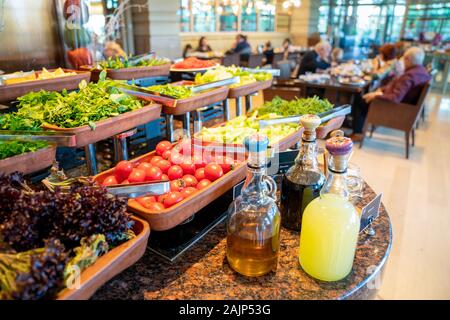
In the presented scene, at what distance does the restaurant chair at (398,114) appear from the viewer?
4.30 meters

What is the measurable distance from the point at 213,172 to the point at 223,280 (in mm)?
357

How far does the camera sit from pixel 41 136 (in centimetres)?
113

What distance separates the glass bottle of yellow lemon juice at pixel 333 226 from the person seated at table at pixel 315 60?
210 inches

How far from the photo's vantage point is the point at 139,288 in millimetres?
926

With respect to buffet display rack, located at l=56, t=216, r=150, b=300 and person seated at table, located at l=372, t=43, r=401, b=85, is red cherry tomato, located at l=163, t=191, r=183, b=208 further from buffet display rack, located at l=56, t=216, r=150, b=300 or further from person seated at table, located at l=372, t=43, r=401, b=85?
person seated at table, located at l=372, t=43, r=401, b=85

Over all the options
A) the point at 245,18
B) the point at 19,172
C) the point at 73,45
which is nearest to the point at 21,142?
the point at 19,172

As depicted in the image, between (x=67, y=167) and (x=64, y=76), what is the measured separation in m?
0.46

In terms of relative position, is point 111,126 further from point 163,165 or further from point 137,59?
point 137,59

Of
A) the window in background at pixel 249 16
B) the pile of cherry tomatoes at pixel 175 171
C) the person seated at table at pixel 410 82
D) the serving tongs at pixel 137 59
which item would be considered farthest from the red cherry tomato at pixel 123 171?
the window in background at pixel 249 16

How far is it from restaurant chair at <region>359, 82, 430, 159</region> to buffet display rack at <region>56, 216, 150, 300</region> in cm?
438

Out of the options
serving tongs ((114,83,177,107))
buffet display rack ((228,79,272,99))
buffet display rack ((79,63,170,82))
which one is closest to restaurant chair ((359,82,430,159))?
buffet display rack ((228,79,272,99))

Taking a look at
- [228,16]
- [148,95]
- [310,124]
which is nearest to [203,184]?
[310,124]

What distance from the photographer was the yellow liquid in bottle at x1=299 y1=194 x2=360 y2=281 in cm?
89

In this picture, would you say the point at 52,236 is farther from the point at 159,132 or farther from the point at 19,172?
the point at 159,132
